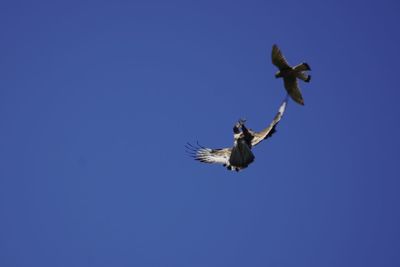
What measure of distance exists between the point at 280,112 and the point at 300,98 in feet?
3.04

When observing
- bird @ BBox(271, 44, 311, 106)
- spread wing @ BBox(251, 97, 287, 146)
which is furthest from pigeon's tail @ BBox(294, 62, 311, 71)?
spread wing @ BBox(251, 97, 287, 146)

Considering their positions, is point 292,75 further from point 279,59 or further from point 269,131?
point 269,131

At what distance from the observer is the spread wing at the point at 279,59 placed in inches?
1001

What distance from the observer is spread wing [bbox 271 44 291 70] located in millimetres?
25438

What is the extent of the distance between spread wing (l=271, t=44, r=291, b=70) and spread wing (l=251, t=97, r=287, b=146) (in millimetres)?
1312

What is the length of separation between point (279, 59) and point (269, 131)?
289 cm

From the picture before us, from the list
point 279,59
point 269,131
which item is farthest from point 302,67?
point 269,131

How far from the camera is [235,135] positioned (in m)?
27.3

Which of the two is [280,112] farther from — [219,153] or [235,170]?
[219,153]

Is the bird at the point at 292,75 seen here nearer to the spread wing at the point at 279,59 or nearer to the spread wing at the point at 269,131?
the spread wing at the point at 279,59

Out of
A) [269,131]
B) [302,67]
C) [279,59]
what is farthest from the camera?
[269,131]

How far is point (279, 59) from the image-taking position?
25656mm

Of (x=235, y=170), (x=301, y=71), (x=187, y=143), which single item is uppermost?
(x=187, y=143)

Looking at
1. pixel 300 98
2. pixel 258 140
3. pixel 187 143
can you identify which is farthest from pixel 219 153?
pixel 300 98
